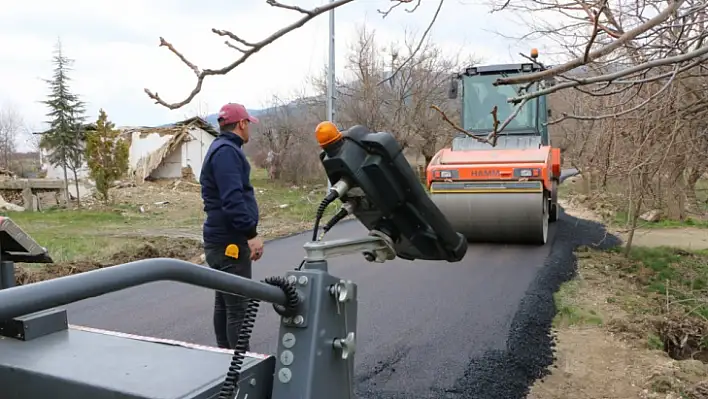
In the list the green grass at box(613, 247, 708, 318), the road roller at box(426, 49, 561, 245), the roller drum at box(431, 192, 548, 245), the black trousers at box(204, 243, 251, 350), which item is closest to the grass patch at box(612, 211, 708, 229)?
the green grass at box(613, 247, 708, 318)

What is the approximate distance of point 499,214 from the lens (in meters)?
9.73

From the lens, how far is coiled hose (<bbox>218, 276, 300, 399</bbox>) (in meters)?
1.67

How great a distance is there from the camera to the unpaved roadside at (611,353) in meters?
4.40

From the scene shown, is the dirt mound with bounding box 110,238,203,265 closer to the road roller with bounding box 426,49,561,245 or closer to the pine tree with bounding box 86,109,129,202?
the road roller with bounding box 426,49,561,245

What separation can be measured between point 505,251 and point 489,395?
19.3 feet

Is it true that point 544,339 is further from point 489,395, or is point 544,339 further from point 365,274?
point 365,274

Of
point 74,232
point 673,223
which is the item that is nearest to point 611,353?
point 673,223

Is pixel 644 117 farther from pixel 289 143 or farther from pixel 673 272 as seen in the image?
pixel 289 143

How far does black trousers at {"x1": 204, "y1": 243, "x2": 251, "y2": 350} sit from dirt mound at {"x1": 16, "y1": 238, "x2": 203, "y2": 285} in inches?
→ 173

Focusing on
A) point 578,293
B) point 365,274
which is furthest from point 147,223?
point 578,293

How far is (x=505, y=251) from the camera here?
32.2 ft

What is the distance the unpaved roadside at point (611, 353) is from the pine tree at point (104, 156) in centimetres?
1546

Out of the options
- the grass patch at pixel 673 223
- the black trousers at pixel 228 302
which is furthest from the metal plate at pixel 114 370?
the grass patch at pixel 673 223

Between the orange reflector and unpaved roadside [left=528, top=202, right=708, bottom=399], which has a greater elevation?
the orange reflector
